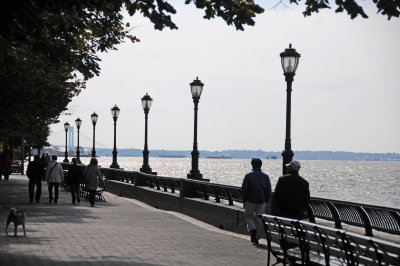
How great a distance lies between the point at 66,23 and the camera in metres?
12.7

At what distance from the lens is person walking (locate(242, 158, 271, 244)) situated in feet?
49.5

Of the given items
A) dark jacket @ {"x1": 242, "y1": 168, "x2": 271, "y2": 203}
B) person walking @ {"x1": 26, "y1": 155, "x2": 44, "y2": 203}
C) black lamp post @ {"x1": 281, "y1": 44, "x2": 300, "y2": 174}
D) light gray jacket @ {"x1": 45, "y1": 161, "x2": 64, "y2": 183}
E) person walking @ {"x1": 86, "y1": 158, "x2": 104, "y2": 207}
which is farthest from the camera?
person walking @ {"x1": 86, "y1": 158, "x2": 104, "y2": 207}

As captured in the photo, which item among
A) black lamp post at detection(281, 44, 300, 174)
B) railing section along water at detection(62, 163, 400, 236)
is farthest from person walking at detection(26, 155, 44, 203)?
black lamp post at detection(281, 44, 300, 174)

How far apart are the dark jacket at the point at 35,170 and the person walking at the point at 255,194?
1165 centimetres

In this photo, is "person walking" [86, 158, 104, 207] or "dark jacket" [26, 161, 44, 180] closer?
"dark jacket" [26, 161, 44, 180]

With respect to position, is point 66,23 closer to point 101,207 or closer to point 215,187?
point 215,187

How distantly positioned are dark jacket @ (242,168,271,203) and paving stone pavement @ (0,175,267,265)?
0.87m

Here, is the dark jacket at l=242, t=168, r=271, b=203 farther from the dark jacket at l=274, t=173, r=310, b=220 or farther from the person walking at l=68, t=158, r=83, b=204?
the person walking at l=68, t=158, r=83, b=204

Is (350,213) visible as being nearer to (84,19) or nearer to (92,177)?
(84,19)

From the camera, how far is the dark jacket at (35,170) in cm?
2530

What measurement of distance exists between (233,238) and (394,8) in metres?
6.43

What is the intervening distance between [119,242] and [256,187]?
9.11ft

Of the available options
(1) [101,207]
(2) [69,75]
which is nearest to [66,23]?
(1) [101,207]

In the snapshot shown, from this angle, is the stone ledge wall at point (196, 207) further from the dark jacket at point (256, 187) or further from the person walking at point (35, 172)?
the person walking at point (35, 172)
